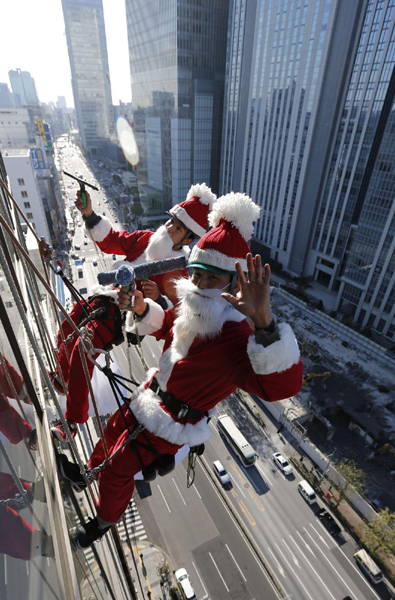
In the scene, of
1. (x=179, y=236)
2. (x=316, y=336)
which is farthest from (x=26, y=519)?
(x=316, y=336)

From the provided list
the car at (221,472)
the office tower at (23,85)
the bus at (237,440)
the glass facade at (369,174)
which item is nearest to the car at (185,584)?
the car at (221,472)

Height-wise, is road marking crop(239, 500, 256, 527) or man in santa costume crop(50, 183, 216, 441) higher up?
man in santa costume crop(50, 183, 216, 441)

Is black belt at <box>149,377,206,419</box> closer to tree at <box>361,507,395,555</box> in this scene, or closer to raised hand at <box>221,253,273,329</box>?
raised hand at <box>221,253,273,329</box>

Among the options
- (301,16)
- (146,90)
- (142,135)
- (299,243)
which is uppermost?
(301,16)

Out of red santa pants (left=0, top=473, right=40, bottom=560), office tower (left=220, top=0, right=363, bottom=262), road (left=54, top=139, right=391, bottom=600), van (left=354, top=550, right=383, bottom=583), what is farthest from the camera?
office tower (left=220, top=0, right=363, bottom=262)

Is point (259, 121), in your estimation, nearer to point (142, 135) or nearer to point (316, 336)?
point (142, 135)

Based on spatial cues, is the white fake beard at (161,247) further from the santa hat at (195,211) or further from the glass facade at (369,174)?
the glass facade at (369,174)

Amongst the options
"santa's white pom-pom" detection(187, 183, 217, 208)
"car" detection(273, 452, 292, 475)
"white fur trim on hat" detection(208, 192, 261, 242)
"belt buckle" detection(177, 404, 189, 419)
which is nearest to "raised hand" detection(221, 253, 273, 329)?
"white fur trim on hat" detection(208, 192, 261, 242)
